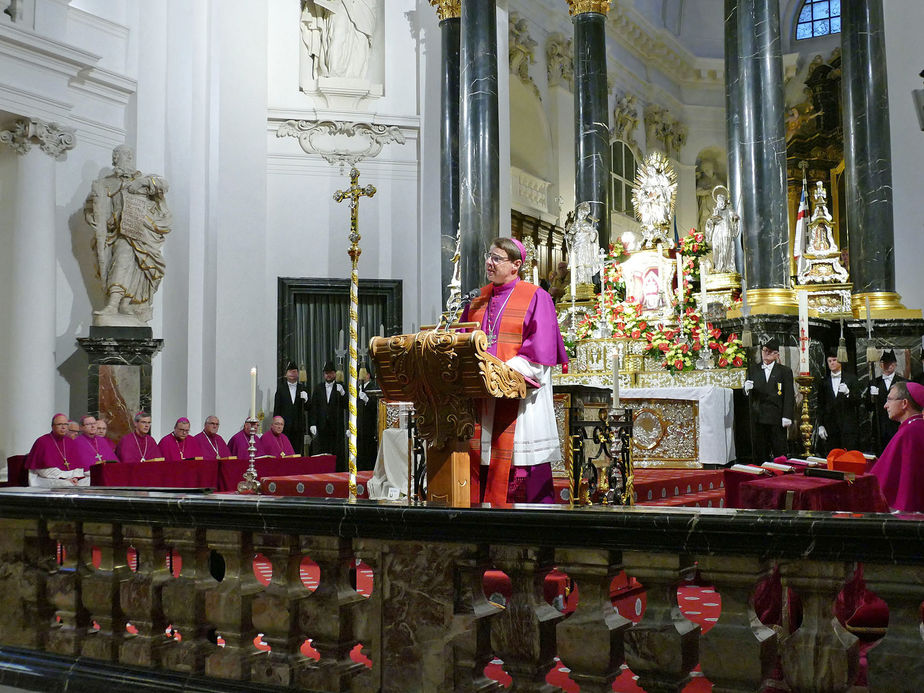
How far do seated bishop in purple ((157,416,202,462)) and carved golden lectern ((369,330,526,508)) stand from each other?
8.42m

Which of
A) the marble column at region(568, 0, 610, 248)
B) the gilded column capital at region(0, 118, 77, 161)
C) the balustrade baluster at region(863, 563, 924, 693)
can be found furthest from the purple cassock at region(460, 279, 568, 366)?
the marble column at region(568, 0, 610, 248)

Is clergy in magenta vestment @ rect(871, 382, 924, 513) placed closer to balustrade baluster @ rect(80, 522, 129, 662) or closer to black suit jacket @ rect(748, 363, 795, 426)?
balustrade baluster @ rect(80, 522, 129, 662)

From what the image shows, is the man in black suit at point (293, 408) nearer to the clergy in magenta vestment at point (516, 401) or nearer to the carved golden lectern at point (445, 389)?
the clergy in magenta vestment at point (516, 401)

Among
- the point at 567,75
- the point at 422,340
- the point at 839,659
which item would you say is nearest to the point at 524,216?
the point at 567,75

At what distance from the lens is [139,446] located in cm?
1084

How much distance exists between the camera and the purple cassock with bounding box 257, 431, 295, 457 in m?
12.1

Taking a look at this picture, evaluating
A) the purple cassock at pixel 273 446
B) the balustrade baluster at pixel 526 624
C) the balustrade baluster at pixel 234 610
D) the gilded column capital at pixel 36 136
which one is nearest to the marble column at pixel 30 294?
the gilded column capital at pixel 36 136

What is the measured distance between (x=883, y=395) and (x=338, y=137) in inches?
377

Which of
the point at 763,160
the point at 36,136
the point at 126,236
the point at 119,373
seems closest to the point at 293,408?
the point at 119,373

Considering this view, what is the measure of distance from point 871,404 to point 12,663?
9.69m

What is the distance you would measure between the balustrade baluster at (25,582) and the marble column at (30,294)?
30.0 ft

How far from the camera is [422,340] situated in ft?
11.2

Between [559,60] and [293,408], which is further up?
[559,60]

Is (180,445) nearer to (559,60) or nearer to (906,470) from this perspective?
(906,470)
